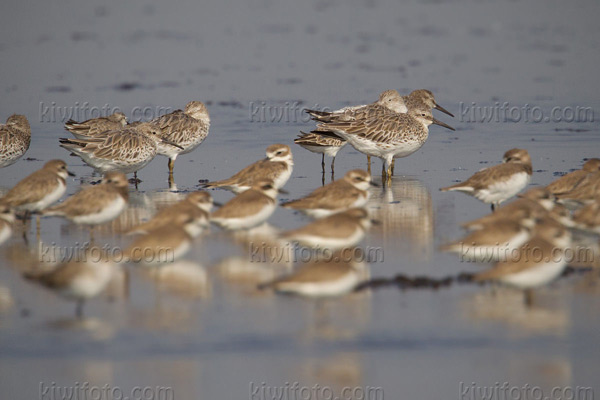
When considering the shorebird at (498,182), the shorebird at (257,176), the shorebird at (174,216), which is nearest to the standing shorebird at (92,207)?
the shorebird at (174,216)

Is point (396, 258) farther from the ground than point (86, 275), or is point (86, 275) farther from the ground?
point (86, 275)

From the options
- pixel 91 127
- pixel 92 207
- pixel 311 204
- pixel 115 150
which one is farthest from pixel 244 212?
pixel 91 127

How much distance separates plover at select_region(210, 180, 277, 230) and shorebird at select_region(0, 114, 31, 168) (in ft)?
18.0

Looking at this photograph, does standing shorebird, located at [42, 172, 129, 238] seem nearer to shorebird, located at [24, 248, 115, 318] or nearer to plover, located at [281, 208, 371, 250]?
plover, located at [281, 208, 371, 250]

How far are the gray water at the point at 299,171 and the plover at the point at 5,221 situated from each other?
1.25 ft

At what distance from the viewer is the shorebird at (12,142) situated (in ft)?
46.5

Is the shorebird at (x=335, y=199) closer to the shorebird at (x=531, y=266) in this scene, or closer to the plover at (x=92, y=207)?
the plover at (x=92, y=207)

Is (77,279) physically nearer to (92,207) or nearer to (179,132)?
(92,207)

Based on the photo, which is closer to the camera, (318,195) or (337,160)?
(318,195)

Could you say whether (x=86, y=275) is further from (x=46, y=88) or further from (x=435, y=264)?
(x=46, y=88)

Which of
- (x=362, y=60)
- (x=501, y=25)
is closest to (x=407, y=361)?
(x=362, y=60)

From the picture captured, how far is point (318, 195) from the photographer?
10.8 metres

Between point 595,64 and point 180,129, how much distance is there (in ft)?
47.7

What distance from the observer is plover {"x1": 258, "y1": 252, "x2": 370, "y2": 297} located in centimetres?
765
